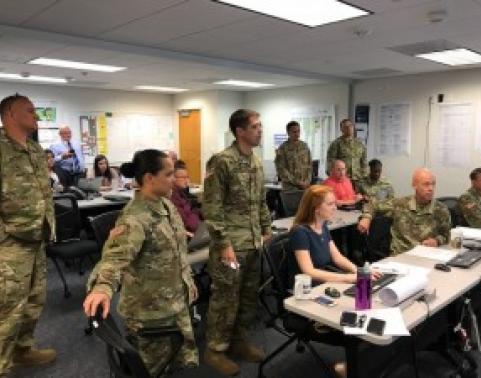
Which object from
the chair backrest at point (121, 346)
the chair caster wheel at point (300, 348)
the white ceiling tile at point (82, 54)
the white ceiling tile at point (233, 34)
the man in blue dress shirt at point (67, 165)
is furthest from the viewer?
the man in blue dress shirt at point (67, 165)

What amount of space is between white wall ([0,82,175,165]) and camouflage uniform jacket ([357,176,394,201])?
5.74 meters

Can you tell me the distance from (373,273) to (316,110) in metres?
5.96

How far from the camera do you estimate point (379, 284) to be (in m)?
2.08

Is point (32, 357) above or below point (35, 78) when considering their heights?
below

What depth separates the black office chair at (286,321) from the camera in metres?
2.16

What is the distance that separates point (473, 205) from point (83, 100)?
7.33 meters

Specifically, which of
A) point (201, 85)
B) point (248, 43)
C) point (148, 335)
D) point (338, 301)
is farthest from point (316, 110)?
point (148, 335)

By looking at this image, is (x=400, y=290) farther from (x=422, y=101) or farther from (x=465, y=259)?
(x=422, y=101)

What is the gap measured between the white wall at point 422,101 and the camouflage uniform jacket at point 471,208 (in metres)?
2.53

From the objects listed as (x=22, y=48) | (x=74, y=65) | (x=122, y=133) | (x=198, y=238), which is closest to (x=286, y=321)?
(x=198, y=238)

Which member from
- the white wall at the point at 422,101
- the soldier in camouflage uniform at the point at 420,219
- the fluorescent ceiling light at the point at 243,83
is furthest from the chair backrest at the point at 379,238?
the fluorescent ceiling light at the point at 243,83

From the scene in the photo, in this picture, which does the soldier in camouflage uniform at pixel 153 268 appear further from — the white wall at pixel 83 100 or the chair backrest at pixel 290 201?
the white wall at pixel 83 100

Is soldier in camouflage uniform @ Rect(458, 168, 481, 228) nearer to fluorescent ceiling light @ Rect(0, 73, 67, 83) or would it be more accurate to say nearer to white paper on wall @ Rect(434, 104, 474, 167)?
white paper on wall @ Rect(434, 104, 474, 167)

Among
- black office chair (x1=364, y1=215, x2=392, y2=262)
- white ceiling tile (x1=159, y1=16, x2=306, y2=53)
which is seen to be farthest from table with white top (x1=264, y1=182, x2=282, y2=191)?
black office chair (x1=364, y1=215, x2=392, y2=262)
